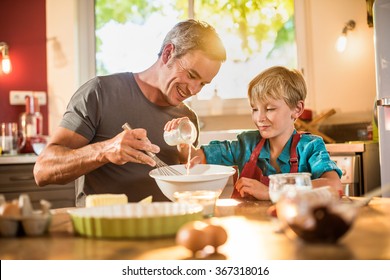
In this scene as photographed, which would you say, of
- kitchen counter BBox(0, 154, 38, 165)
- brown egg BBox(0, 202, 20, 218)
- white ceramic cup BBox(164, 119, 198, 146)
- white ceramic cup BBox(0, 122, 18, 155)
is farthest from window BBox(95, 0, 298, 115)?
brown egg BBox(0, 202, 20, 218)

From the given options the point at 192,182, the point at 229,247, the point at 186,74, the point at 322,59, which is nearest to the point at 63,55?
the point at 322,59

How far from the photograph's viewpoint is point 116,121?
4.15ft

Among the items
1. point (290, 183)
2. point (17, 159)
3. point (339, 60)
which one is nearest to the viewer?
point (290, 183)

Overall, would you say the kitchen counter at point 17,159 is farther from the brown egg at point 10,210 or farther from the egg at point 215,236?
the egg at point 215,236

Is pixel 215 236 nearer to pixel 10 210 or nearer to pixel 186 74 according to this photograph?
pixel 10 210

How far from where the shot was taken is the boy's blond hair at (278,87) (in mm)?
1237

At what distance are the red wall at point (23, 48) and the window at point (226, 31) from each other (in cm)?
28

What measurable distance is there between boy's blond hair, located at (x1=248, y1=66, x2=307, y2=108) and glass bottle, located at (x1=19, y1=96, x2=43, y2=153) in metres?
1.39

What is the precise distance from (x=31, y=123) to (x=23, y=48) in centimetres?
38

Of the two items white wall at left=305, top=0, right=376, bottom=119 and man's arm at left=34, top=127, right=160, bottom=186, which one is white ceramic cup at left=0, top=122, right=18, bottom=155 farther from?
white wall at left=305, top=0, right=376, bottom=119

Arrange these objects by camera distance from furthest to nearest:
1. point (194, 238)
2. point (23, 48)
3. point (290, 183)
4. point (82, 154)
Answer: point (23, 48) → point (82, 154) → point (290, 183) → point (194, 238)

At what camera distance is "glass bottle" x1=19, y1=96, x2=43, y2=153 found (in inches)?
91.4
